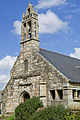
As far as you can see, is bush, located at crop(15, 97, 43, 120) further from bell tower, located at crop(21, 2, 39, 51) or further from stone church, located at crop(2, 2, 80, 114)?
bell tower, located at crop(21, 2, 39, 51)

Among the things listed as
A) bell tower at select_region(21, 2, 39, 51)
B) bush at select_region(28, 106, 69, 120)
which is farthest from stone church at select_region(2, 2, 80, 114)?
bush at select_region(28, 106, 69, 120)

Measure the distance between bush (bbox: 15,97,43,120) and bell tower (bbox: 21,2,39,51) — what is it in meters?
7.28

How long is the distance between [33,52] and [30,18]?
4.73 m

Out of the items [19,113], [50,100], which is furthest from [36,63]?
[19,113]

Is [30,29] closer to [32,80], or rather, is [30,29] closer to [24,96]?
Answer: [32,80]

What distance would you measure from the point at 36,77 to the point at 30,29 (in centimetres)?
680

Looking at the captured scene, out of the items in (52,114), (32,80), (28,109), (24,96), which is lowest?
(28,109)

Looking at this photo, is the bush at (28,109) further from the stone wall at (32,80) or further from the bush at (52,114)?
the bush at (52,114)

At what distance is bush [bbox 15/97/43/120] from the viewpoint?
62.9 ft

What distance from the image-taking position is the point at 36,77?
2236 centimetres

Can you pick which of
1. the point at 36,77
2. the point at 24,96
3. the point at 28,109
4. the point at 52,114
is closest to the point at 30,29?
the point at 36,77

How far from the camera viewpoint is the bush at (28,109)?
1918 centimetres

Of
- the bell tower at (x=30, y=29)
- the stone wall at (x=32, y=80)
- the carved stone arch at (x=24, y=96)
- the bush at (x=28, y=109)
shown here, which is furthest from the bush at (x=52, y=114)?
the bell tower at (x=30, y=29)

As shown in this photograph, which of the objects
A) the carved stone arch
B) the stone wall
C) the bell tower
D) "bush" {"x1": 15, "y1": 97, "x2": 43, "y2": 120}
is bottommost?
"bush" {"x1": 15, "y1": 97, "x2": 43, "y2": 120}
